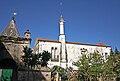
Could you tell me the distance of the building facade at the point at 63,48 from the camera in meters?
44.1

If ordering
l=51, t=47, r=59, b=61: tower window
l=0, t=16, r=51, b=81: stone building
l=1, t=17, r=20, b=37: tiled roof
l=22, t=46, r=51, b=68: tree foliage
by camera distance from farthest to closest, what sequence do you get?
1. l=51, t=47, r=59, b=61: tower window
2. l=1, t=17, r=20, b=37: tiled roof
3. l=0, t=16, r=51, b=81: stone building
4. l=22, t=46, r=51, b=68: tree foliage

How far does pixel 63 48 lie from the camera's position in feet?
149

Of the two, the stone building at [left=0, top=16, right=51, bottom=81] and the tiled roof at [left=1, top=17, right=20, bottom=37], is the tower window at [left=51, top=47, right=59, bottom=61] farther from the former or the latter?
the stone building at [left=0, top=16, right=51, bottom=81]

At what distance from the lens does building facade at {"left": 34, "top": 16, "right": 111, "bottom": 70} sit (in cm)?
4409

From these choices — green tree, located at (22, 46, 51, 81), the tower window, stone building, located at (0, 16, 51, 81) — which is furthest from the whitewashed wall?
green tree, located at (22, 46, 51, 81)

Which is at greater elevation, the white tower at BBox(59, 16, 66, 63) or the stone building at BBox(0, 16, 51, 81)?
the white tower at BBox(59, 16, 66, 63)

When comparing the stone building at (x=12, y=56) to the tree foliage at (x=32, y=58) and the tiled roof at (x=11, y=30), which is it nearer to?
the tiled roof at (x=11, y=30)

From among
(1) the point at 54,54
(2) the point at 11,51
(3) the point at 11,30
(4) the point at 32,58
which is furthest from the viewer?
(1) the point at 54,54

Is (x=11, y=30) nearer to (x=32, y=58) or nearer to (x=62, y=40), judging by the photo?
(x=32, y=58)

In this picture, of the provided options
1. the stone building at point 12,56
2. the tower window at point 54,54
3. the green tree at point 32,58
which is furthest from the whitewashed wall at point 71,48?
the green tree at point 32,58

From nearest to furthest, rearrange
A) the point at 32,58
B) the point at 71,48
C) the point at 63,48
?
the point at 32,58, the point at 63,48, the point at 71,48

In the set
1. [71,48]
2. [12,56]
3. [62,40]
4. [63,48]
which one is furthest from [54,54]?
[12,56]

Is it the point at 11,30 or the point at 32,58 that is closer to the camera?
the point at 32,58

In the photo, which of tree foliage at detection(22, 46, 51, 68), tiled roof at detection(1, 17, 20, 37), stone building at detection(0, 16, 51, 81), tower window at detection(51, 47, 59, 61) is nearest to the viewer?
tree foliage at detection(22, 46, 51, 68)
